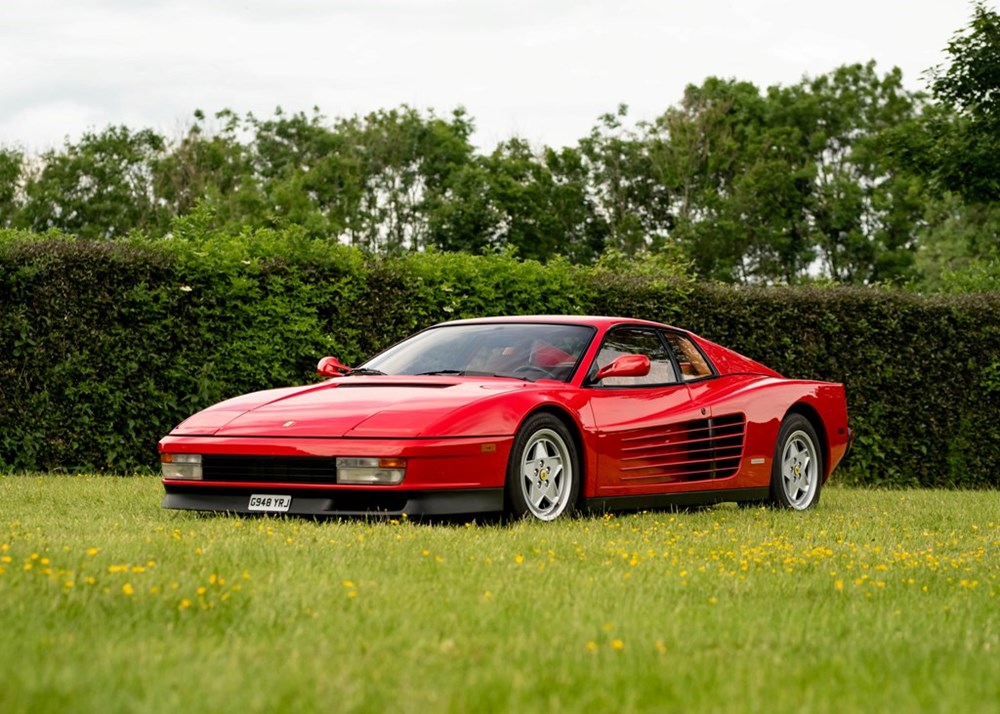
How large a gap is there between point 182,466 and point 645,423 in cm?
300

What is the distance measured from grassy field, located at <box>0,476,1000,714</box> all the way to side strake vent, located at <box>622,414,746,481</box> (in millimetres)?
1342

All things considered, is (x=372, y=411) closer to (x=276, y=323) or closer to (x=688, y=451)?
(x=688, y=451)

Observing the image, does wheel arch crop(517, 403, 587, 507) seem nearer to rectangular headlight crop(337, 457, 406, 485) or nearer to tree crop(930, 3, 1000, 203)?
rectangular headlight crop(337, 457, 406, 485)

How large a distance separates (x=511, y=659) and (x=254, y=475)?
13.6 feet

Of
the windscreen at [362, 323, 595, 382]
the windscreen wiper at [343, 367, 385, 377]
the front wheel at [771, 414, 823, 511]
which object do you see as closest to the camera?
the windscreen at [362, 323, 595, 382]

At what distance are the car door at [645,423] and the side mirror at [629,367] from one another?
17 cm

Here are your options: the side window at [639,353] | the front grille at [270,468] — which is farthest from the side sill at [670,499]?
the front grille at [270,468]

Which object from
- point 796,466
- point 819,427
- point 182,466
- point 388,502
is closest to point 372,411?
point 388,502

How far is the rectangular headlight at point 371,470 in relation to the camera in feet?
24.7

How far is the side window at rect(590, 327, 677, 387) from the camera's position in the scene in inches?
362

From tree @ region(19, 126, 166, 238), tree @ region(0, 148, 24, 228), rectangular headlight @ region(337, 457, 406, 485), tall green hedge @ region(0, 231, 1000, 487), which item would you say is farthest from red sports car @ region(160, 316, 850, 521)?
tree @ region(0, 148, 24, 228)

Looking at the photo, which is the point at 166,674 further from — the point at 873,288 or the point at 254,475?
the point at 873,288

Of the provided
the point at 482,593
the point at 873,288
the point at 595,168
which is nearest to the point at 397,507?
the point at 482,593

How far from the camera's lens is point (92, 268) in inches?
490
